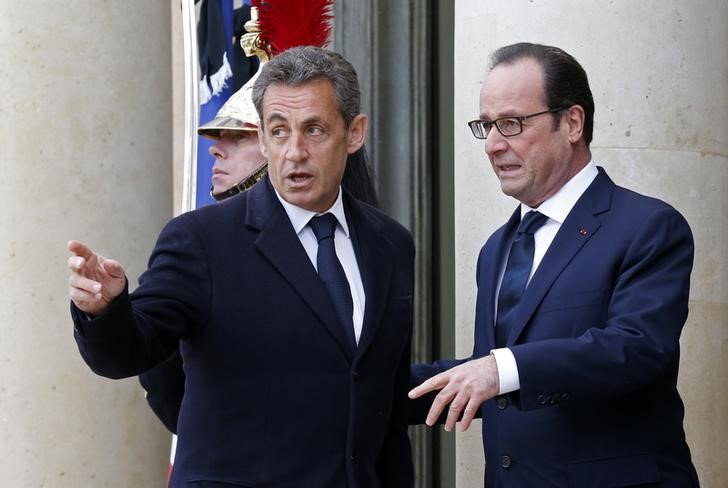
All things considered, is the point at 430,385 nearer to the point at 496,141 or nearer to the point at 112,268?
the point at 112,268

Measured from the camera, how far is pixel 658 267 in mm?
3217

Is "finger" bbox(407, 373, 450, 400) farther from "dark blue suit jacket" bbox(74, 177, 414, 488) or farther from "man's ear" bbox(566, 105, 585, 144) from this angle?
"man's ear" bbox(566, 105, 585, 144)

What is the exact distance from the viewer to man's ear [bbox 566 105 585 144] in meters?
3.59

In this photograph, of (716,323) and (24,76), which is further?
(24,76)

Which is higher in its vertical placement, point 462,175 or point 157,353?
point 462,175

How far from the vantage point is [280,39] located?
395 cm

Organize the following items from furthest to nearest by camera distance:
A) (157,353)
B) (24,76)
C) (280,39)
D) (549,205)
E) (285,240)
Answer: (24,76)
(280,39)
(549,205)
(285,240)
(157,353)

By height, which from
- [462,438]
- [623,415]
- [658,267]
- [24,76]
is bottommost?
[462,438]

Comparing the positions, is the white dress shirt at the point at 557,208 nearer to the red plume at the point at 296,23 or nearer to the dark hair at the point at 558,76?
the dark hair at the point at 558,76

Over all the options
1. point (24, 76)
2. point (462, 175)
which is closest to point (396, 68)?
point (462, 175)

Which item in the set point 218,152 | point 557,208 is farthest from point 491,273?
point 218,152

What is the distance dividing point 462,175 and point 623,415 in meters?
1.70

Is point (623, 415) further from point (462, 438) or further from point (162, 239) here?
point (462, 438)

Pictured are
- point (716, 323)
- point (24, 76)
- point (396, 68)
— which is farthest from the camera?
point (396, 68)
